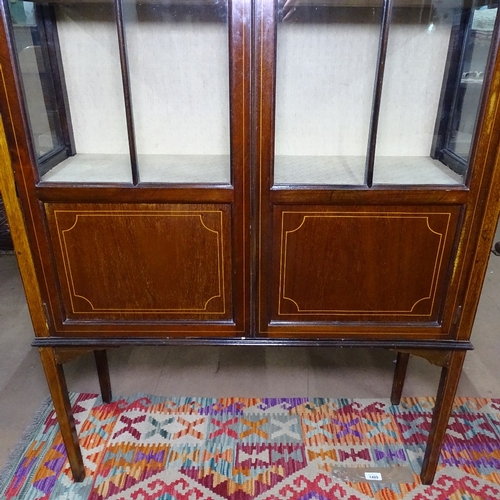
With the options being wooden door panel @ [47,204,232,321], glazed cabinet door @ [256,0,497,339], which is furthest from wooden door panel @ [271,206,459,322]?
wooden door panel @ [47,204,232,321]

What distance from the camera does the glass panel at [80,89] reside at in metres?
0.84

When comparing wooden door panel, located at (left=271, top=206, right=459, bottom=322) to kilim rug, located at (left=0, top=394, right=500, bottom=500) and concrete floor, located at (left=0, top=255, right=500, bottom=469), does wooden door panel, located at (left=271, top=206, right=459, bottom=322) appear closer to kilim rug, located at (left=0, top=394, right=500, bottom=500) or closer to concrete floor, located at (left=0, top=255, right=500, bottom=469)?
kilim rug, located at (left=0, top=394, right=500, bottom=500)

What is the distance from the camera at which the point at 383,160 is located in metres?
0.89

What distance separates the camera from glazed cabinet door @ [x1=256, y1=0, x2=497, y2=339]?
Result: 0.82 meters

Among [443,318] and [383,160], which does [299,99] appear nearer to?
[383,160]

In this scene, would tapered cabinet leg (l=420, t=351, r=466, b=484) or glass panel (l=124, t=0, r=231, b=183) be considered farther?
tapered cabinet leg (l=420, t=351, r=466, b=484)

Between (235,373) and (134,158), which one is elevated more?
(134,158)

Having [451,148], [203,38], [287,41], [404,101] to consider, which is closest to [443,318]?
[451,148]

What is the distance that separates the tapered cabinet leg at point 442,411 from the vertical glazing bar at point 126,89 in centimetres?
73

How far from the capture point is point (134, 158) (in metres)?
0.85

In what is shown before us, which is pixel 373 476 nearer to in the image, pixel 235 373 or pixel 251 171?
pixel 235 373

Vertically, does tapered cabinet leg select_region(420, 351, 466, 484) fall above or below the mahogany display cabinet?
below

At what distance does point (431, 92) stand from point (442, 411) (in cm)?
68

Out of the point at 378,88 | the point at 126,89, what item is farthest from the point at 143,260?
the point at 378,88
